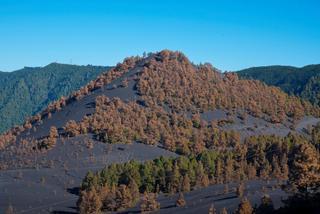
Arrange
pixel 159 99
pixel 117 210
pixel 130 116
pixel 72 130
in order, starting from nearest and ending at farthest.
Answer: pixel 117 210, pixel 72 130, pixel 130 116, pixel 159 99

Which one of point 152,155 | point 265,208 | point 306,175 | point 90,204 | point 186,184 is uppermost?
point 152,155

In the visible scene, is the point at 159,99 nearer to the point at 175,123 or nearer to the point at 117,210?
the point at 175,123

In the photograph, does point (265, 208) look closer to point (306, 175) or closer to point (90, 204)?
point (306, 175)

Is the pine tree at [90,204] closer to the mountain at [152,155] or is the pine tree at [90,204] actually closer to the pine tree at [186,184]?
the mountain at [152,155]

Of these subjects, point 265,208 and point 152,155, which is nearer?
point 265,208

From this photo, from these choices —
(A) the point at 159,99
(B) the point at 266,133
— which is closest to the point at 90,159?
(A) the point at 159,99

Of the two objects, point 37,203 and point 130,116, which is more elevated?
point 130,116

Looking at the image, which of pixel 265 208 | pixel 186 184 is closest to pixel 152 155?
pixel 186 184

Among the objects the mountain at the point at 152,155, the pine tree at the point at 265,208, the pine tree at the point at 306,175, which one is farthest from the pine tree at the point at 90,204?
the pine tree at the point at 306,175
